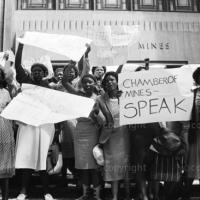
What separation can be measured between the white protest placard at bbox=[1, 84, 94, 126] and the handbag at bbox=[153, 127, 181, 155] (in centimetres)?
84

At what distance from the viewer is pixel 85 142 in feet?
13.6

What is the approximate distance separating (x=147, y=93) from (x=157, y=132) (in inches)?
17.9

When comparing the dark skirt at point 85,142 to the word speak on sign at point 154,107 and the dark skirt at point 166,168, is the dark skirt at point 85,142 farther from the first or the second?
the dark skirt at point 166,168

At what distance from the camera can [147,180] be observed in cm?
412

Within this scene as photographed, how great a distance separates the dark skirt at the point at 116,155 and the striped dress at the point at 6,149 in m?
1.04

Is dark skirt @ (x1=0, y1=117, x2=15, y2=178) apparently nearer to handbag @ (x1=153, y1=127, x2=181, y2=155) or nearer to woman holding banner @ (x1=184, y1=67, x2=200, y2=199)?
handbag @ (x1=153, y1=127, x2=181, y2=155)

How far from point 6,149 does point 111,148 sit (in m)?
1.16

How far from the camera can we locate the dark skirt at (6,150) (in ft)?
12.3

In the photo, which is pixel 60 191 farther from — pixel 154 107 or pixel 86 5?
pixel 86 5

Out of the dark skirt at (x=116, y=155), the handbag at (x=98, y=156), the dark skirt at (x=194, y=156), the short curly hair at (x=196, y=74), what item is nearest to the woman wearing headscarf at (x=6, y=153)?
the handbag at (x=98, y=156)

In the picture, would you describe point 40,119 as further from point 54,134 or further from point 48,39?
point 48,39

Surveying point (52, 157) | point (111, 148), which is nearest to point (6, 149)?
point (52, 157)

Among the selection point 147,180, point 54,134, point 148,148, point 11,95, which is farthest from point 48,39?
point 147,180

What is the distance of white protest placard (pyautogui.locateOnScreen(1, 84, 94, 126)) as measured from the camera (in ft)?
12.5
